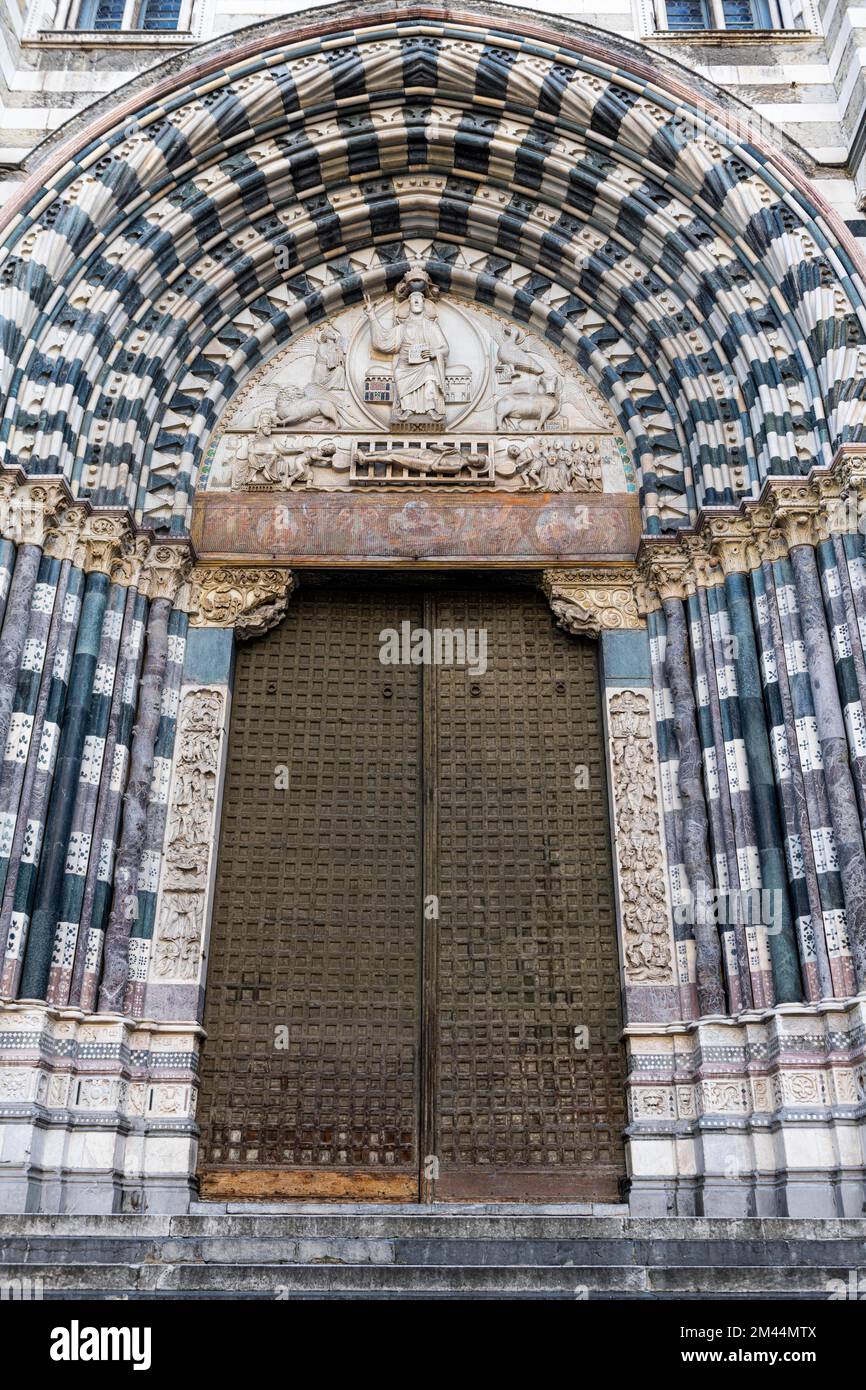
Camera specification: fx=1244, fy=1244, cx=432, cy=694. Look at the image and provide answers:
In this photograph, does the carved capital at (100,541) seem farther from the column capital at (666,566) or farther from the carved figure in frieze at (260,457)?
the column capital at (666,566)

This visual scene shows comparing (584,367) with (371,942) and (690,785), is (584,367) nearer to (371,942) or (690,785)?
(690,785)

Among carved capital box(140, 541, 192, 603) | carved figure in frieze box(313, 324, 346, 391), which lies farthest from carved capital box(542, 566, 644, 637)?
carved capital box(140, 541, 192, 603)

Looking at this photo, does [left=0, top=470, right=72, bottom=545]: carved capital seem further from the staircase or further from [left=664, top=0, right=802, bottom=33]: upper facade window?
[left=664, top=0, right=802, bottom=33]: upper facade window

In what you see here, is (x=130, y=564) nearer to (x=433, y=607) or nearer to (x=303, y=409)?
(x=303, y=409)

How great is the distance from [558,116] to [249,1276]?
9.27 metres

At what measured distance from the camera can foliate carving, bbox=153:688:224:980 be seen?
8.86m

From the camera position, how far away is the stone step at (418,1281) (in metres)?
5.50

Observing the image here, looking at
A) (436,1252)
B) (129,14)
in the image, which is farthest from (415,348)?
(436,1252)

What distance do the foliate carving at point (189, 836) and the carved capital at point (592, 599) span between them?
2.82 meters

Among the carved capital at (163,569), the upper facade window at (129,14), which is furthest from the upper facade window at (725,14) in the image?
the carved capital at (163,569)

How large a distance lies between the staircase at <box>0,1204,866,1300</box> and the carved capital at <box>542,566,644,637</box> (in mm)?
4861

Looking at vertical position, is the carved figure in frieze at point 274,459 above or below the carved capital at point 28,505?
above

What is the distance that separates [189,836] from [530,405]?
4.66m

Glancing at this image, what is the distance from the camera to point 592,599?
1005 cm
